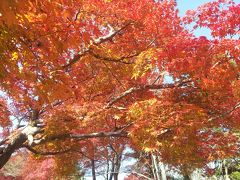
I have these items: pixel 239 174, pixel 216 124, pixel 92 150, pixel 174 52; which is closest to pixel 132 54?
pixel 174 52

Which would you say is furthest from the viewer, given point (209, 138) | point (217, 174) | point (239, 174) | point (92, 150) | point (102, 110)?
point (92, 150)

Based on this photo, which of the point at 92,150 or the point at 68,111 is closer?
the point at 68,111

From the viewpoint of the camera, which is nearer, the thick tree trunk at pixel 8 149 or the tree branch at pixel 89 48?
the tree branch at pixel 89 48

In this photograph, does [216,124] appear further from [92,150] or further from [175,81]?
[92,150]

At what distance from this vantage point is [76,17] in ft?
31.8

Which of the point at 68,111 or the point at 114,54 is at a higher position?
the point at 114,54

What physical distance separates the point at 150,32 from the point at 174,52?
1.15 m

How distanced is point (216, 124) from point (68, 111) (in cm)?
520

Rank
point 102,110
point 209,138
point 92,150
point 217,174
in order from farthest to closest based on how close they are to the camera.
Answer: point 92,150 < point 217,174 < point 209,138 < point 102,110

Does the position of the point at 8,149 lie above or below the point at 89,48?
below

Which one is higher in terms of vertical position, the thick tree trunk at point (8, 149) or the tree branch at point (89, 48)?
the tree branch at point (89, 48)

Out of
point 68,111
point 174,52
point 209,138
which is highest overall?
point 174,52

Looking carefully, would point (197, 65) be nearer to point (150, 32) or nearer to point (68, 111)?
point (150, 32)

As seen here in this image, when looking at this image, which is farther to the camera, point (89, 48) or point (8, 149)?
point (8, 149)
